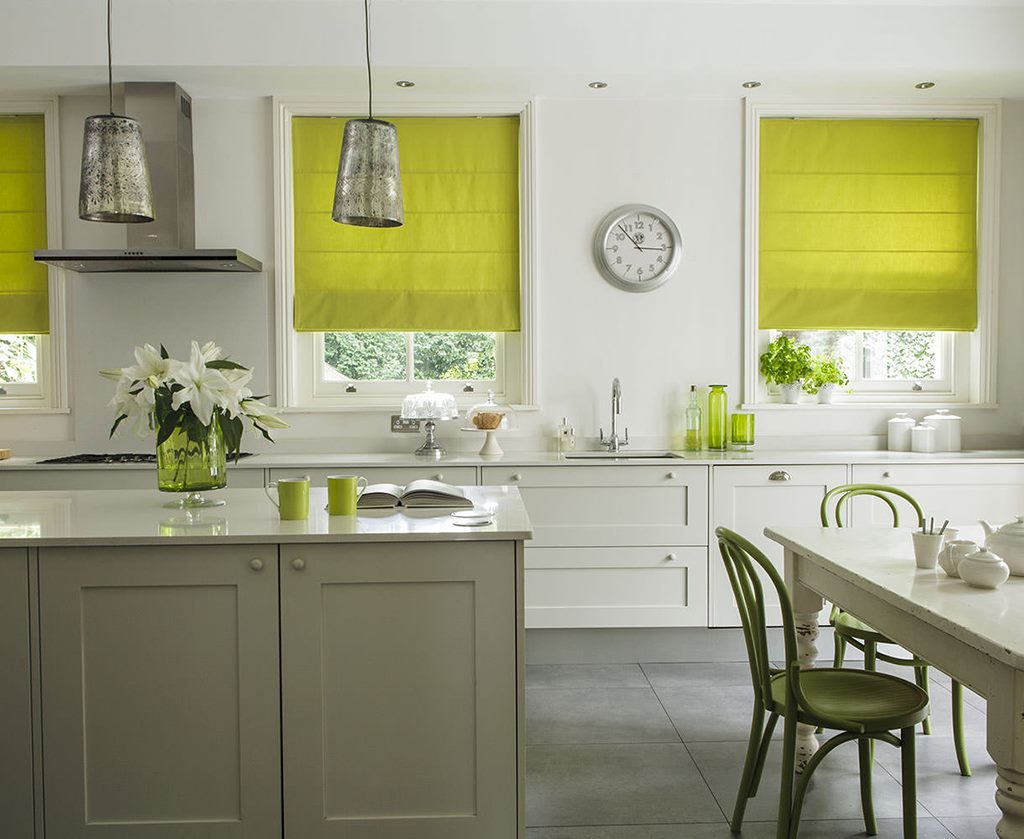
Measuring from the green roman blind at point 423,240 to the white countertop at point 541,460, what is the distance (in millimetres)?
697

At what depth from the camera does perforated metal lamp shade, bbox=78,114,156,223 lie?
2.21 meters

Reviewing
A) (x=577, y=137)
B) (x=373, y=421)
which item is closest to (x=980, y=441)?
(x=577, y=137)

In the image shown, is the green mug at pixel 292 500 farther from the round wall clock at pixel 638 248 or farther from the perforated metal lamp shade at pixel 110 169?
the round wall clock at pixel 638 248

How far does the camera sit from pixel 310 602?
2.13m

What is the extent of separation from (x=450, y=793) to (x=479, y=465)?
6.19 ft

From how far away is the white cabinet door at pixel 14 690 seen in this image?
2.11m

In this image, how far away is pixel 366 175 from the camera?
7.55 feet

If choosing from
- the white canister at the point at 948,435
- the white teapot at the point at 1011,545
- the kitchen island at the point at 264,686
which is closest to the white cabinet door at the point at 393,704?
the kitchen island at the point at 264,686

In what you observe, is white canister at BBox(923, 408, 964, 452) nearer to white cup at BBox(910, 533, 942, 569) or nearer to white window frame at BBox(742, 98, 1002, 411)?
white window frame at BBox(742, 98, 1002, 411)

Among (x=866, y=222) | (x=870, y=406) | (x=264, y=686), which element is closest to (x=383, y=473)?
(x=264, y=686)

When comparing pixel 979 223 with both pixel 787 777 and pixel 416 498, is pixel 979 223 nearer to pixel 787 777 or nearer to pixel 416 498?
pixel 787 777

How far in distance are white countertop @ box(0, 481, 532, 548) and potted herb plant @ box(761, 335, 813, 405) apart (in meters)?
2.17

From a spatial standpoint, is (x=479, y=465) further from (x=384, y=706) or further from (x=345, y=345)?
(x=384, y=706)

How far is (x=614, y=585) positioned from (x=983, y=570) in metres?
2.06
